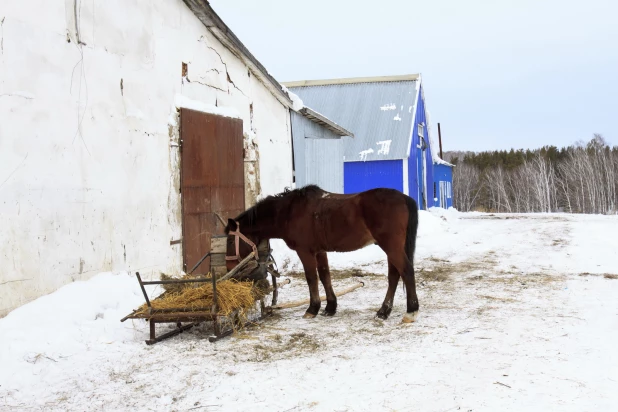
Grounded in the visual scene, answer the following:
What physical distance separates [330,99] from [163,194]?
60.1ft

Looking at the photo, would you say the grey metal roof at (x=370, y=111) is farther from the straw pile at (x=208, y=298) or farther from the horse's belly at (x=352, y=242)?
the straw pile at (x=208, y=298)

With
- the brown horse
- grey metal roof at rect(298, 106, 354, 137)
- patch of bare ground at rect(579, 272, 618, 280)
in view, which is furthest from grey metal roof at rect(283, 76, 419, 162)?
the brown horse

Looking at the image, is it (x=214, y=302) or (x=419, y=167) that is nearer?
(x=214, y=302)

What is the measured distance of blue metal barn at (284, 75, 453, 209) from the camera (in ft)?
74.6

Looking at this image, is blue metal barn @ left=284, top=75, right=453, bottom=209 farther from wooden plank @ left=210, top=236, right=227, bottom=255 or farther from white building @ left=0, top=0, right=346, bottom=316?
wooden plank @ left=210, top=236, right=227, bottom=255

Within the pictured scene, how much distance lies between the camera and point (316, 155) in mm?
14336

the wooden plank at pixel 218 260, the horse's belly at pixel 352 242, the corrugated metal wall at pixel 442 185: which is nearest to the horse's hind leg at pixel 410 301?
the horse's belly at pixel 352 242

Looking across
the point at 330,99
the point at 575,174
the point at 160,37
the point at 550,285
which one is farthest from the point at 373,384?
the point at 575,174

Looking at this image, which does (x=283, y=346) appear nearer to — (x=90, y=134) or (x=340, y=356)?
(x=340, y=356)

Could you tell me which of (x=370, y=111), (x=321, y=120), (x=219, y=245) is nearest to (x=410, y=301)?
(x=219, y=245)

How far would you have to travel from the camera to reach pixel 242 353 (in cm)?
508

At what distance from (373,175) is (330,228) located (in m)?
16.4

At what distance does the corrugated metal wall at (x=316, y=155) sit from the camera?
1356 cm

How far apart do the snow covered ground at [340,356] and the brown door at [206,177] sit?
2.04 m
